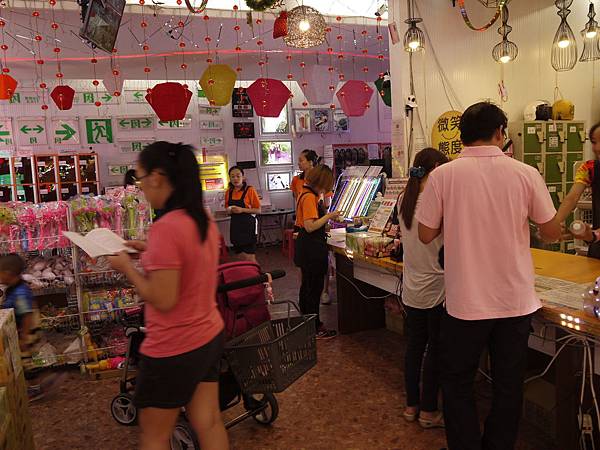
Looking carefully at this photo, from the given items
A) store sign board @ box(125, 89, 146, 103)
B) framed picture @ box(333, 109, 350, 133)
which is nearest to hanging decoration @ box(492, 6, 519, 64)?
framed picture @ box(333, 109, 350, 133)

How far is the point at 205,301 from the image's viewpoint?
1.95m

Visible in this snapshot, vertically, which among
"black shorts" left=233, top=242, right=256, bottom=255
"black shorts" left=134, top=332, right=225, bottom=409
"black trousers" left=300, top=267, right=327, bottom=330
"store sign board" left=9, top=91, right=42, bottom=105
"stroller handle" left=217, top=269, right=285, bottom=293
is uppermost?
"store sign board" left=9, top=91, right=42, bottom=105

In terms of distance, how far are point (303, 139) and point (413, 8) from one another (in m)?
5.85

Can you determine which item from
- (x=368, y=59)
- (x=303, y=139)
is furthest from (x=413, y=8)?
(x=303, y=139)

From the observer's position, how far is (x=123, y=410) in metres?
3.22

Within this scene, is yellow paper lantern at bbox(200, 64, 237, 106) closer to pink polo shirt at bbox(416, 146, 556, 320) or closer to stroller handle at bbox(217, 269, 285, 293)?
stroller handle at bbox(217, 269, 285, 293)

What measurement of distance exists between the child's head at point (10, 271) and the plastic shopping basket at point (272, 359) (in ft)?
6.15

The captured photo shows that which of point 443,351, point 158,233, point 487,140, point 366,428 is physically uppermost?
point 487,140

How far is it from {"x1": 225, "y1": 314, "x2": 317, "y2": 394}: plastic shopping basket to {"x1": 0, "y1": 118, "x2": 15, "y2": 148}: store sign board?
7.67m

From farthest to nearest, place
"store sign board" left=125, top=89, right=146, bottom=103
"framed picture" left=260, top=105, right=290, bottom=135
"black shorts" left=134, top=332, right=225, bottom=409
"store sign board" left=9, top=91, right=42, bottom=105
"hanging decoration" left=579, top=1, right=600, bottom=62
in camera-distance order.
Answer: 1. "framed picture" left=260, top=105, right=290, bottom=135
2. "store sign board" left=125, top=89, right=146, bottom=103
3. "store sign board" left=9, top=91, right=42, bottom=105
4. "hanging decoration" left=579, top=1, right=600, bottom=62
5. "black shorts" left=134, top=332, right=225, bottom=409

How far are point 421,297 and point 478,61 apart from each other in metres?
3.28

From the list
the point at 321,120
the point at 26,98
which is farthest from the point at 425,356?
the point at 26,98

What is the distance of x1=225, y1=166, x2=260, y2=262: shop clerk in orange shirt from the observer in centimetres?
616

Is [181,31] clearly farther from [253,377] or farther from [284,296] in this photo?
[253,377]
